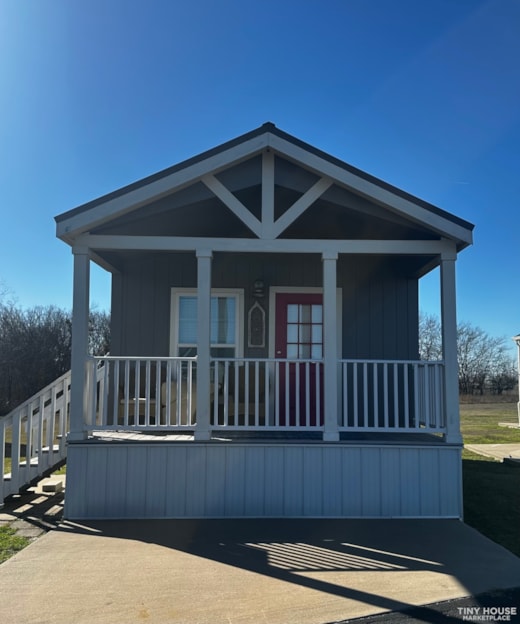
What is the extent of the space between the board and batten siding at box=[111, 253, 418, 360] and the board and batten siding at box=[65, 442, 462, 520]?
224 centimetres

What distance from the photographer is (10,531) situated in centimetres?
464

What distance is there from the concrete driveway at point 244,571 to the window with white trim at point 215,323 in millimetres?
2764

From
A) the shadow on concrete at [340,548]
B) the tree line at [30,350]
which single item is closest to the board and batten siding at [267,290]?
the shadow on concrete at [340,548]

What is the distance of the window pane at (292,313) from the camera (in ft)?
23.9

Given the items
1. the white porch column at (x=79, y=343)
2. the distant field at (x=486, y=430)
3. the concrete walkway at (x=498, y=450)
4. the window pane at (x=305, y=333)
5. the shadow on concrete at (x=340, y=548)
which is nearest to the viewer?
the shadow on concrete at (x=340, y=548)

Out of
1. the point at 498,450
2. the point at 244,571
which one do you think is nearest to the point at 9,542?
the point at 244,571

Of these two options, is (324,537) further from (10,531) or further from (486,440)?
(486,440)

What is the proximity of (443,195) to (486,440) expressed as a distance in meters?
6.43

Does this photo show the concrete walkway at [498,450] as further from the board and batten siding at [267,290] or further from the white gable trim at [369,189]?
the white gable trim at [369,189]

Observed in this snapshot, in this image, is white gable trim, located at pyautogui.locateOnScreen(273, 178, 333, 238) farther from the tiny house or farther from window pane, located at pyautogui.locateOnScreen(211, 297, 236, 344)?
window pane, located at pyautogui.locateOnScreen(211, 297, 236, 344)

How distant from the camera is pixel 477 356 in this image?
35.7 meters

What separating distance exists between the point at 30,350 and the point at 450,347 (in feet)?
77.2

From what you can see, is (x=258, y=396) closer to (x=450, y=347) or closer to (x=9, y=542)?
(x=450, y=347)

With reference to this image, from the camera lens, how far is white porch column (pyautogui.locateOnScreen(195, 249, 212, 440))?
520 centimetres
